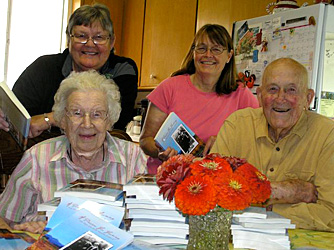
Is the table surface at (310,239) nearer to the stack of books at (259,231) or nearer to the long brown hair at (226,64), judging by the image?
the stack of books at (259,231)

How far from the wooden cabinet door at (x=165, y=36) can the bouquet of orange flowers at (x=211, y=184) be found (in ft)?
10.6

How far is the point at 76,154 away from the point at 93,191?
54 centimetres

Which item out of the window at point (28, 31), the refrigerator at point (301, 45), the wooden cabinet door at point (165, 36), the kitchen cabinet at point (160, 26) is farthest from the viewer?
the window at point (28, 31)

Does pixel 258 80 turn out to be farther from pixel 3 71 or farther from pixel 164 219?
pixel 3 71

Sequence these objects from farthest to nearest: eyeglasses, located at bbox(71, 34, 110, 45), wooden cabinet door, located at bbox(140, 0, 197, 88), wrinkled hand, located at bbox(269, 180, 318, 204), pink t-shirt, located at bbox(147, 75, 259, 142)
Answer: wooden cabinet door, located at bbox(140, 0, 197, 88), pink t-shirt, located at bbox(147, 75, 259, 142), eyeglasses, located at bbox(71, 34, 110, 45), wrinkled hand, located at bbox(269, 180, 318, 204)

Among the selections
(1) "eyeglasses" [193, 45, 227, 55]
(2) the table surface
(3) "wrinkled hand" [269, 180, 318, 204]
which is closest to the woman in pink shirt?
(1) "eyeglasses" [193, 45, 227, 55]

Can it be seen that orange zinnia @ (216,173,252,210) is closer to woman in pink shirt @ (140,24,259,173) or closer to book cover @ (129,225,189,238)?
book cover @ (129,225,189,238)

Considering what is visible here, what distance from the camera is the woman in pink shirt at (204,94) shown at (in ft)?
6.93

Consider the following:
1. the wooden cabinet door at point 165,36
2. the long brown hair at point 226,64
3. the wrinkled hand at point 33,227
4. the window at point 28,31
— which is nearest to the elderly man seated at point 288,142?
the long brown hair at point 226,64

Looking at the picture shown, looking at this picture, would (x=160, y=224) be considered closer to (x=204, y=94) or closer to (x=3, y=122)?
(x=3, y=122)

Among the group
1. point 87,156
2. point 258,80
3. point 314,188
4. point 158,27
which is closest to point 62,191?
point 87,156

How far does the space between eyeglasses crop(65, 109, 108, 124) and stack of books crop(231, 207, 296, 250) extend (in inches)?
30.2

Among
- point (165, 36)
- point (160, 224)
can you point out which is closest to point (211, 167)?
point (160, 224)

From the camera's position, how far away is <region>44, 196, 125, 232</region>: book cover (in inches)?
39.8
